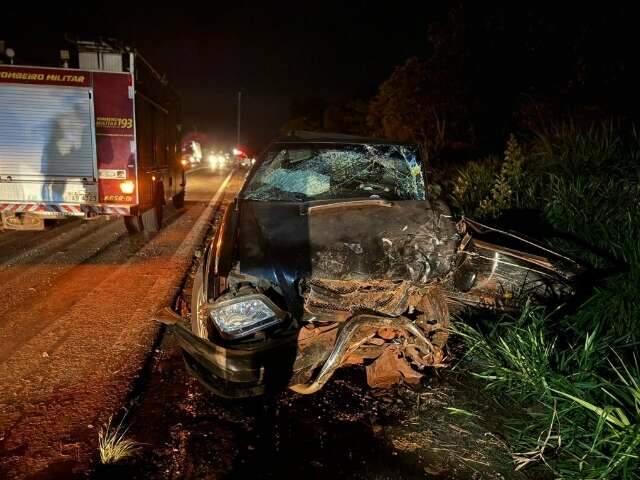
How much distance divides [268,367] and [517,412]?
1.78m

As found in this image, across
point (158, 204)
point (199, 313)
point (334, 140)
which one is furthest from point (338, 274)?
point (158, 204)

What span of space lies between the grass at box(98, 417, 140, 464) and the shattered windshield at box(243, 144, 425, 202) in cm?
214

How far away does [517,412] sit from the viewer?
3070 mm

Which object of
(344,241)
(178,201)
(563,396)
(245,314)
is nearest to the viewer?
(245,314)

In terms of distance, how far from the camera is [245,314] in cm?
262

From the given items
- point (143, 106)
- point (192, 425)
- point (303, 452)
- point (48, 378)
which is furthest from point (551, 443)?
point (143, 106)

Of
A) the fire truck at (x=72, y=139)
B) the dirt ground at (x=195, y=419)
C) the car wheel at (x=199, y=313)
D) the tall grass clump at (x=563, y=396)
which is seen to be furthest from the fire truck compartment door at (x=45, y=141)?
the tall grass clump at (x=563, y=396)

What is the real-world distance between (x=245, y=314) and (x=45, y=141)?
603cm

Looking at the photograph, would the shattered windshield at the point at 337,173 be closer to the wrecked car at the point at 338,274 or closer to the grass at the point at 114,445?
the wrecked car at the point at 338,274

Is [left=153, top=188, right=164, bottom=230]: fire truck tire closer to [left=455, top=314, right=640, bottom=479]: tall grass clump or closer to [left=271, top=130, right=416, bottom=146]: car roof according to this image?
[left=271, top=130, right=416, bottom=146]: car roof

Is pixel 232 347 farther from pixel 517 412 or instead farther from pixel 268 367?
pixel 517 412

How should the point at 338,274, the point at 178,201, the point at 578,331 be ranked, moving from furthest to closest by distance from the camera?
the point at 178,201
the point at 578,331
the point at 338,274

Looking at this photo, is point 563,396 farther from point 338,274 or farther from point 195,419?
point 195,419

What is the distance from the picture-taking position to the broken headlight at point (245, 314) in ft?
8.46
